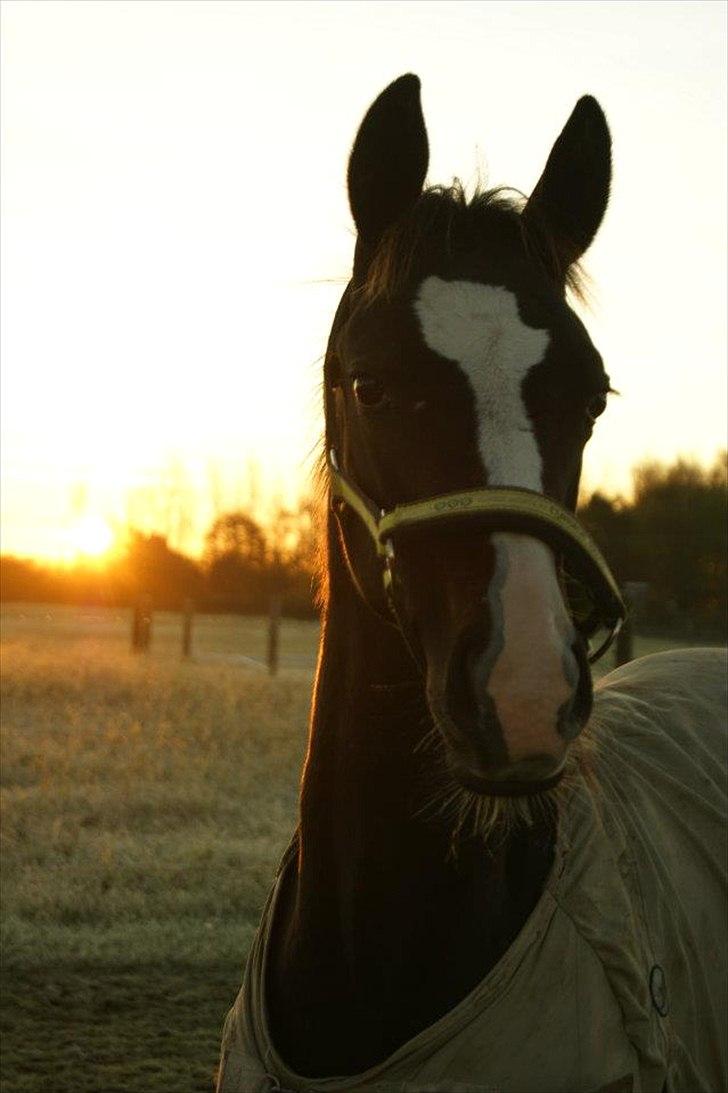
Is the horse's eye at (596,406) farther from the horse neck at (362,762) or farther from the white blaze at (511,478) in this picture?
the horse neck at (362,762)

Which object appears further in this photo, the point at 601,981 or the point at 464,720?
the point at 601,981

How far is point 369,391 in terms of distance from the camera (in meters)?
2.10

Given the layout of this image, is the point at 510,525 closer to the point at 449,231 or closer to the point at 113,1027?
the point at 449,231

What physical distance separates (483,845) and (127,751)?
25.1ft

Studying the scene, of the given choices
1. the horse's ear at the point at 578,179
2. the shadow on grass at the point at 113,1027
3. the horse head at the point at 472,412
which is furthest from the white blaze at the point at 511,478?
the shadow on grass at the point at 113,1027

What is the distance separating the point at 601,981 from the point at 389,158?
1501 mm

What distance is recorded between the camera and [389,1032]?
212cm

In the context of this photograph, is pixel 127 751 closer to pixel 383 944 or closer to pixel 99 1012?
pixel 99 1012

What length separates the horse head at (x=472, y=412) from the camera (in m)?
1.75

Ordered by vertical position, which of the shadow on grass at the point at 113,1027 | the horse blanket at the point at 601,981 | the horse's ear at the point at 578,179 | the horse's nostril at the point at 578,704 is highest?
the horse's ear at the point at 578,179

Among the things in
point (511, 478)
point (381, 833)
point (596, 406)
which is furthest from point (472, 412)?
point (381, 833)

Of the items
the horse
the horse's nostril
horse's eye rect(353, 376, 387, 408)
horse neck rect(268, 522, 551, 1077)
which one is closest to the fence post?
the horse

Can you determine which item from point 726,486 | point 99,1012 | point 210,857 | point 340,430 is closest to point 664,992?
point 340,430

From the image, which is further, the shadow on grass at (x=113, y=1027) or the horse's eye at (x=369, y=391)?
the shadow on grass at (x=113, y=1027)
